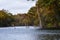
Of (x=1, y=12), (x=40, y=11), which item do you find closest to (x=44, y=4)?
(x=40, y=11)

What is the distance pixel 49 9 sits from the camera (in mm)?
61938

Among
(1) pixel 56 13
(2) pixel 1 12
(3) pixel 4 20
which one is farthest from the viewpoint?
(2) pixel 1 12

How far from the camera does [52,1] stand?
56594 mm

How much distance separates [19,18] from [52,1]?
218 feet

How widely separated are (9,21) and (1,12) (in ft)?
29.5

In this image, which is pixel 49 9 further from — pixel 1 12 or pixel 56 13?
pixel 1 12

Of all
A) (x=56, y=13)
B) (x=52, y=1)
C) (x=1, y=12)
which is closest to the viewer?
(x=52, y=1)

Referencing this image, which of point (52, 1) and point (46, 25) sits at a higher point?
point (52, 1)

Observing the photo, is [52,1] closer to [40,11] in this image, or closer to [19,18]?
[40,11]

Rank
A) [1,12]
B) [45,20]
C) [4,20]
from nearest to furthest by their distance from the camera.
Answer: [45,20] → [4,20] → [1,12]

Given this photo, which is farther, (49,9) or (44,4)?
(49,9)

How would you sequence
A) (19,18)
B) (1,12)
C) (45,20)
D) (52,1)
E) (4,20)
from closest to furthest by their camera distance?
(52,1), (45,20), (4,20), (1,12), (19,18)

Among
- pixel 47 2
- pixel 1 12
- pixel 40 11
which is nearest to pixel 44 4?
pixel 47 2

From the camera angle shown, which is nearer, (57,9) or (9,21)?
(57,9)
